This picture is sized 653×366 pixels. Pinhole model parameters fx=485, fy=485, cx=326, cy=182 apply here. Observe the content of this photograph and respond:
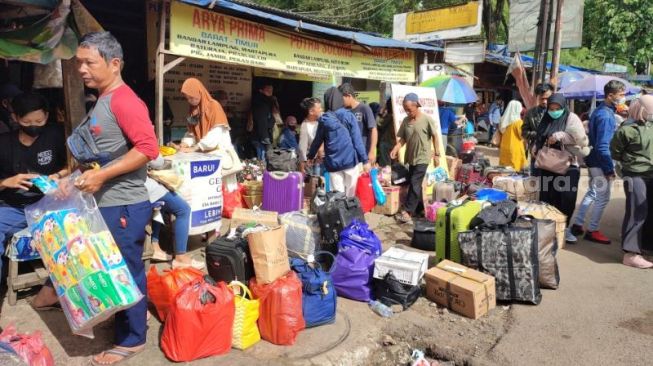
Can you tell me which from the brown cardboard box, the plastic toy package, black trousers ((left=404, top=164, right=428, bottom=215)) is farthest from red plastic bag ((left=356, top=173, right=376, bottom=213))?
the plastic toy package

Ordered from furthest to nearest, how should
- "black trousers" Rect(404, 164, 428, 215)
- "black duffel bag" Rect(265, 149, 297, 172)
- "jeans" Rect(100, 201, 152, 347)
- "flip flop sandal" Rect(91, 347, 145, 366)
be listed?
"black trousers" Rect(404, 164, 428, 215)
"black duffel bag" Rect(265, 149, 297, 172)
"flip flop sandal" Rect(91, 347, 145, 366)
"jeans" Rect(100, 201, 152, 347)

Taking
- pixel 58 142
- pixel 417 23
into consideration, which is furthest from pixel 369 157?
pixel 417 23

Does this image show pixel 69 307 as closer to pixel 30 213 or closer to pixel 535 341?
pixel 30 213

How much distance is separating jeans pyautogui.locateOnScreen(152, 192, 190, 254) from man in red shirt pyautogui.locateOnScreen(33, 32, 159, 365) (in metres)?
1.39

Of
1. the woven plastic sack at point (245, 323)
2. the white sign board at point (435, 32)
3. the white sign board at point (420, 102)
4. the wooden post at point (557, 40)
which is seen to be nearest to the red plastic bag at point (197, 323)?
the woven plastic sack at point (245, 323)

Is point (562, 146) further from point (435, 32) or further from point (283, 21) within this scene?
point (435, 32)

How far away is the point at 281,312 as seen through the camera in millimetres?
3422

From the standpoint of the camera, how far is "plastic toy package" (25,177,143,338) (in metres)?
2.64

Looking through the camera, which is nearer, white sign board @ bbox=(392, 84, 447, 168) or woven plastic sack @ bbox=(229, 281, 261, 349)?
woven plastic sack @ bbox=(229, 281, 261, 349)

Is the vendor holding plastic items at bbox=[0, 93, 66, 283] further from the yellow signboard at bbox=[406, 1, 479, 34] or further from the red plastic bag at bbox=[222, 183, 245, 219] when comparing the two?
the yellow signboard at bbox=[406, 1, 479, 34]

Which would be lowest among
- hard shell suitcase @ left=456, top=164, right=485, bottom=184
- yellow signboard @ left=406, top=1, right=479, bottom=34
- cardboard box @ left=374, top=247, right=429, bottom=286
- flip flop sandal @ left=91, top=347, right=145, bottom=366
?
flip flop sandal @ left=91, top=347, right=145, bottom=366

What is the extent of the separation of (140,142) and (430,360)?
259 centimetres

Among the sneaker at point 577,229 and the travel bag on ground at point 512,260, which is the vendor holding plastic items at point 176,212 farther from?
the sneaker at point 577,229

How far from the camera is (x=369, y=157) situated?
6.93 meters
